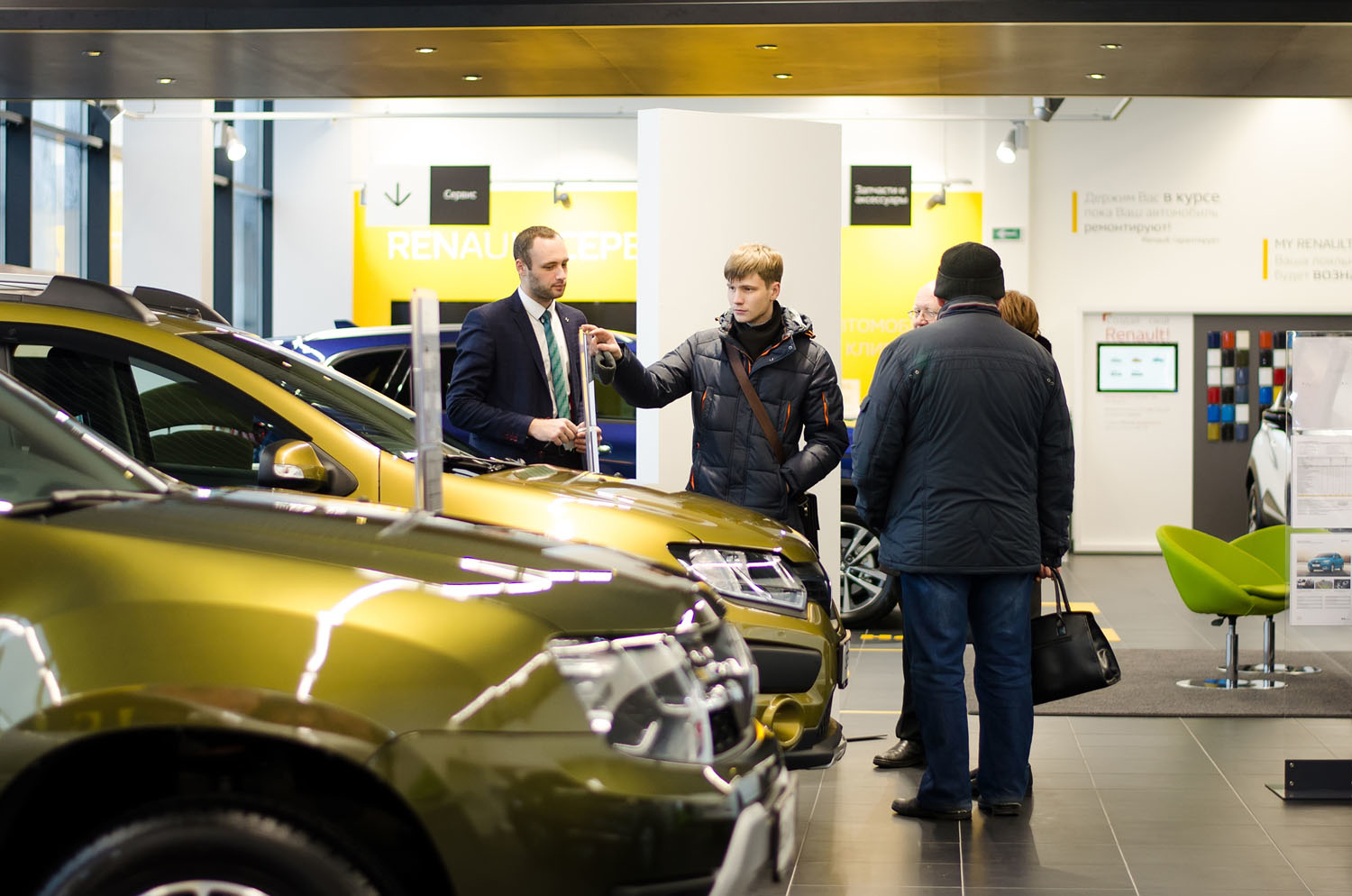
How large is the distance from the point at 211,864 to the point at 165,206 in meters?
11.4

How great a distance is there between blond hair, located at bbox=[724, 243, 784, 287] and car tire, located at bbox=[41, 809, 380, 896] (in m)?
3.02

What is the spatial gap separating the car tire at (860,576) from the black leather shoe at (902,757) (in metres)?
2.94

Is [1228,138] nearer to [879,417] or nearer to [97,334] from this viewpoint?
[879,417]

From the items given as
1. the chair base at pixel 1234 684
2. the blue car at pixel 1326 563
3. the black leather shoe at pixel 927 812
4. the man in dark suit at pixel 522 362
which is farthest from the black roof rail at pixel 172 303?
the chair base at pixel 1234 684

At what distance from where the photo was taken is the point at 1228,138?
13516mm

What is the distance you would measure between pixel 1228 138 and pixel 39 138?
10450 millimetres

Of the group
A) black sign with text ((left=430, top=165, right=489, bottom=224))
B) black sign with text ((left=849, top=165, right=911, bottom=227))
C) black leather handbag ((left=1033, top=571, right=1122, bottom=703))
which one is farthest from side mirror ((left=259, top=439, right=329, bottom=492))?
black sign with text ((left=849, top=165, right=911, bottom=227))

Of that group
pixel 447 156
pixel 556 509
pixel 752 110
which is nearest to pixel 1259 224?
Result: pixel 752 110

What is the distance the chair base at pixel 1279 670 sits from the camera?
6980 millimetres

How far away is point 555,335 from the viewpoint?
16.7ft

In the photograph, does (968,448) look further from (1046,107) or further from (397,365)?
(1046,107)

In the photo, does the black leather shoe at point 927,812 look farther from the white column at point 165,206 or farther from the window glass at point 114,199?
the window glass at point 114,199

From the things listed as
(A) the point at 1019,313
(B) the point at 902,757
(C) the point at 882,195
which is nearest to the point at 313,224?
(C) the point at 882,195

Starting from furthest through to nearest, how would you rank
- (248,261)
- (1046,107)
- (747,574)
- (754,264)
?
1. (248,261)
2. (1046,107)
3. (754,264)
4. (747,574)
